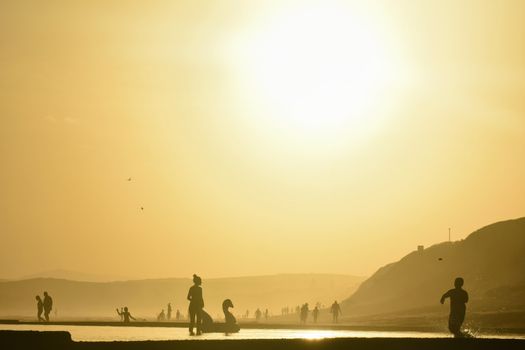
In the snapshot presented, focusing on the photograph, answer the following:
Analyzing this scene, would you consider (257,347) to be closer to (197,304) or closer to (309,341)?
(309,341)

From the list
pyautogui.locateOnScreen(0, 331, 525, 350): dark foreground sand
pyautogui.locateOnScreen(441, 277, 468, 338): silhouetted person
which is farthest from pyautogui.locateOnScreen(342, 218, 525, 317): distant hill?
pyautogui.locateOnScreen(0, 331, 525, 350): dark foreground sand

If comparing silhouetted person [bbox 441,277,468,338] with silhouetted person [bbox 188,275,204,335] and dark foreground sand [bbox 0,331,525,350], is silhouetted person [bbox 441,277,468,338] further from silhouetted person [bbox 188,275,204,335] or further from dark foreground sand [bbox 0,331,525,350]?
silhouetted person [bbox 188,275,204,335]

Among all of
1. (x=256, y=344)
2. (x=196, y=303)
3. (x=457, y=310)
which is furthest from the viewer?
(x=196, y=303)

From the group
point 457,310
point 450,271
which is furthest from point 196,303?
point 450,271

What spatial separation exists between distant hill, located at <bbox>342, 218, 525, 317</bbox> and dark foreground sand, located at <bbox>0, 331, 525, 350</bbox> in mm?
97497

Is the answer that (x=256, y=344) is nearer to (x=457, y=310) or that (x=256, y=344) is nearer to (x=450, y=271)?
(x=457, y=310)

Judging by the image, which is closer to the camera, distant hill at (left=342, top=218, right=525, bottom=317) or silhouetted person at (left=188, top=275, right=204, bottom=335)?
silhouetted person at (left=188, top=275, right=204, bottom=335)

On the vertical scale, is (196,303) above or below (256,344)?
above

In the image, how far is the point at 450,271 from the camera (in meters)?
157

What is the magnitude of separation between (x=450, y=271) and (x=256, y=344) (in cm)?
14243

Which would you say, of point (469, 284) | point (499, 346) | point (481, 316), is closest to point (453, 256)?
point (469, 284)

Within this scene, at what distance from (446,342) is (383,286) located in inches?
6440

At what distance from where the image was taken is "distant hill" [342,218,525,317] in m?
138

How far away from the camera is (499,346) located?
20094 mm
